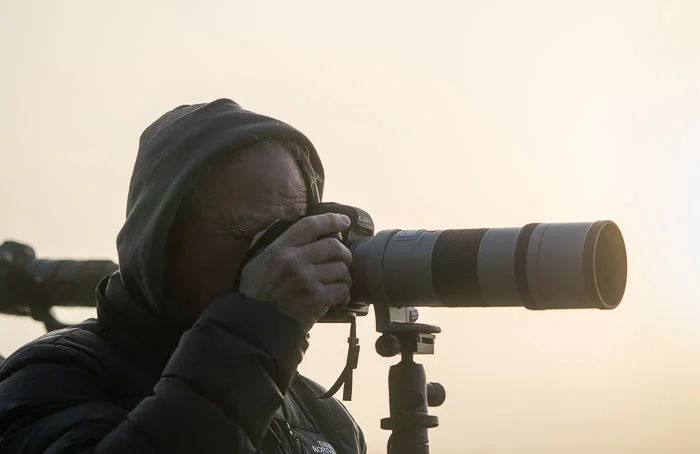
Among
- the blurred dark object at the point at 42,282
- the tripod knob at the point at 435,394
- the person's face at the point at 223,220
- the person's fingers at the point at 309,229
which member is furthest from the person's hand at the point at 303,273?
the blurred dark object at the point at 42,282

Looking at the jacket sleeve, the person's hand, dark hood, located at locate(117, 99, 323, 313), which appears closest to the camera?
the jacket sleeve

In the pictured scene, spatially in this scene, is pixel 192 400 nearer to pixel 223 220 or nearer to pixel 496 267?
pixel 223 220

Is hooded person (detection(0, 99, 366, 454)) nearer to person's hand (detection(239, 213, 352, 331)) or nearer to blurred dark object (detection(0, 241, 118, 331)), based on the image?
person's hand (detection(239, 213, 352, 331))

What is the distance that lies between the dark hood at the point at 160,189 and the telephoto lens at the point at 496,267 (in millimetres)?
446

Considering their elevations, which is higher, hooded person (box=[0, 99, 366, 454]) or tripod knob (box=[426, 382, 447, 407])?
hooded person (box=[0, 99, 366, 454])

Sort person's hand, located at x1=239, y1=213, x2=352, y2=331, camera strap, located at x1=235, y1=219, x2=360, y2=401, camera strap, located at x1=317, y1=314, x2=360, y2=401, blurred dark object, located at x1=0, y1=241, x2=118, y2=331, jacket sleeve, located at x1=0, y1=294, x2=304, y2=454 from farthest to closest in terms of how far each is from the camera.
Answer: blurred dark object, located at x1=0, y1=241, x2=118, y2=331
camera strap, located at x1=317, y1=314, x2=360, y2=401
camera strap, located at x1=235, y1=219, x2=360, y2=401
person's hand, located at x1=239, y1=213, x2=352, y2=331
jacket sleeve, located at x1=0, y1=294, x2=304, y2=454

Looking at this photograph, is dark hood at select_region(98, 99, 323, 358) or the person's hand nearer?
the person's hand

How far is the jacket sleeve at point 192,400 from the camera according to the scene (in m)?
2.61

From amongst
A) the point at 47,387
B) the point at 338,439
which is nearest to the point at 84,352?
the point at 47,387

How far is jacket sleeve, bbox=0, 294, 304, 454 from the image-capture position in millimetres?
2611

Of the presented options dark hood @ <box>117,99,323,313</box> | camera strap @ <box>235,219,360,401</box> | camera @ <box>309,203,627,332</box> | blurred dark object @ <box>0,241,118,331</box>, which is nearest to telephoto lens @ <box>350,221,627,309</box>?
camera @ <box>309,203,627,332</box>

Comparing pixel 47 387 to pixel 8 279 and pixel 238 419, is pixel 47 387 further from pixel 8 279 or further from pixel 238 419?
pixel 8 279

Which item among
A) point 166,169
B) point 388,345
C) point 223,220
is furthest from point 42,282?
point 388,345

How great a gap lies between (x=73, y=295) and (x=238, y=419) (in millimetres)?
2856
